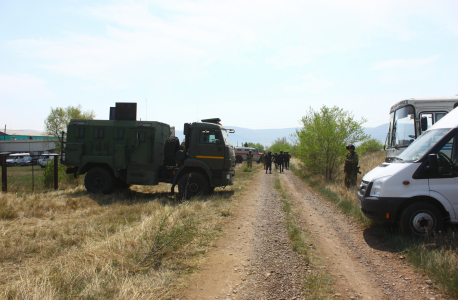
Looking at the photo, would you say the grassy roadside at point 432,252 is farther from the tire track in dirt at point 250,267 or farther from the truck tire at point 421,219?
the tire track in dirt at point 250,267

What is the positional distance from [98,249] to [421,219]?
5.83 meters

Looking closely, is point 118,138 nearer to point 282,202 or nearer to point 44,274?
point 282,202

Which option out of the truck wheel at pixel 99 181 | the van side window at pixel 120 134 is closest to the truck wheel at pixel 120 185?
the truck wheel at pixel 99 181

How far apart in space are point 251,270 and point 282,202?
631 cm

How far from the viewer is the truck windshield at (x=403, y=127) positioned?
A: 9.95 m

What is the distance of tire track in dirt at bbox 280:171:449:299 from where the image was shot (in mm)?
3822

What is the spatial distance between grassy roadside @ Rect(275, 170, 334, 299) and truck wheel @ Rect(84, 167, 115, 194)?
23.9 feet

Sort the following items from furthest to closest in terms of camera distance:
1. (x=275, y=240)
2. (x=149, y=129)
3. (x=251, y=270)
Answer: (x=149, y=129) → (x=275, y=240) → (x=251, y=270)

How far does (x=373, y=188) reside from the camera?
20.4 ft

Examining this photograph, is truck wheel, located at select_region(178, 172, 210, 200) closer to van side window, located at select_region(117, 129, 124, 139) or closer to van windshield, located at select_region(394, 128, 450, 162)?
van side window, located at select_region(117, 129, 124, 139)

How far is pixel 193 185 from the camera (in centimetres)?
1122

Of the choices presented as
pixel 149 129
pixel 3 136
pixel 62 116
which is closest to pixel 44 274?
pixel 149 129

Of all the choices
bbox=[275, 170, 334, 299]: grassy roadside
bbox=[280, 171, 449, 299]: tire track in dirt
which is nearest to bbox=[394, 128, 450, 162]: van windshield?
bbox=[280, 171, 449, 299]: tire track in dirt

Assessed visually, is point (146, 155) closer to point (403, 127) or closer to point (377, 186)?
point (377, 186)
